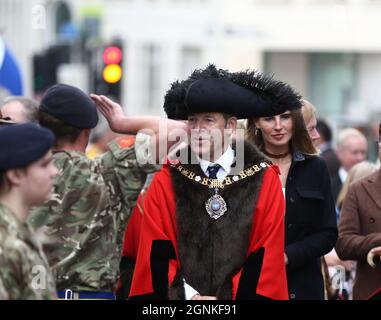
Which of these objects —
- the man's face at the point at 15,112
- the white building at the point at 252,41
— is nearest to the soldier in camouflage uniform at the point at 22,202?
the man's face at the point at 15,112

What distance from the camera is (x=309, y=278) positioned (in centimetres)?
686

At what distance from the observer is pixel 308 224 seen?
22.4 feet

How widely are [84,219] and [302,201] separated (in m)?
1.33

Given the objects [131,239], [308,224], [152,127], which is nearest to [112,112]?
[152,127]

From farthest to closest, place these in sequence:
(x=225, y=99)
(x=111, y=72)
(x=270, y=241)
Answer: (x=111, y=72)
(x=225, y=99)
(x=270, y=241)

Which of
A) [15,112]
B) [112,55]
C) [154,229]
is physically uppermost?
[15,112]

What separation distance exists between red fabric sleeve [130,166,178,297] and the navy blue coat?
101cm

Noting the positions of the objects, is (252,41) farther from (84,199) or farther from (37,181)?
(37,181)

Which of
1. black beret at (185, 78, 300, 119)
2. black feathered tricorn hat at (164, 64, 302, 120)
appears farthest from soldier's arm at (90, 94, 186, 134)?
black beret at (185, 78, 300, 119)

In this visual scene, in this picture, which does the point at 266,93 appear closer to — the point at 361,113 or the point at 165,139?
the point at 165,139

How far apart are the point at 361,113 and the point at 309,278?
35.0 meters

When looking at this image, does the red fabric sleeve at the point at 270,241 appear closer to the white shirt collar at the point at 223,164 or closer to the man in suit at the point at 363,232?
the white shirt collar at the point at 223,164
